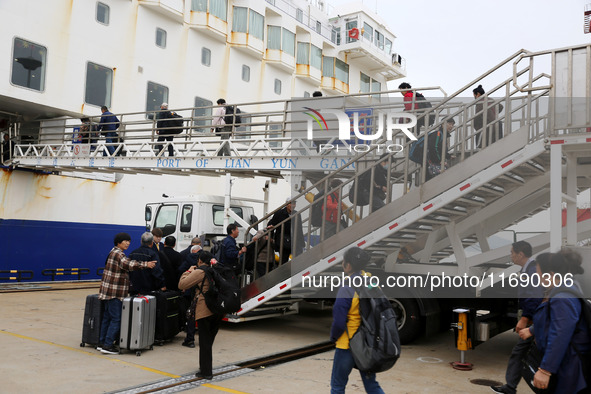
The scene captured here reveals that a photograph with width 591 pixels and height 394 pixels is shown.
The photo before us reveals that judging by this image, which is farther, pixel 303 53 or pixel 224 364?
pixel 303 53

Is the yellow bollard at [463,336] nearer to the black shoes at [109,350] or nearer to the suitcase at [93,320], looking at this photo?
the black shoes at [109,350]

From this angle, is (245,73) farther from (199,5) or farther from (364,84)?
(364,84)

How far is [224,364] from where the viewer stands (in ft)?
22.5

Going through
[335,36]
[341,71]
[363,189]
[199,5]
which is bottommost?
[363,189]

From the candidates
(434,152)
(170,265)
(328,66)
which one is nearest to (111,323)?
(170,265)

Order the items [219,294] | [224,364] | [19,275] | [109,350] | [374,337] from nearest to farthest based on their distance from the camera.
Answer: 1. [374,337]
2. [219,294]
3. [224,364]
4. [109,350]
5. [19,275]

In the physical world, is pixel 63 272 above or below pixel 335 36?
below

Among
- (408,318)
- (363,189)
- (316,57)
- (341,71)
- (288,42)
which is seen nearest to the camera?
(363,189)

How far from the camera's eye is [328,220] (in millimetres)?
8523

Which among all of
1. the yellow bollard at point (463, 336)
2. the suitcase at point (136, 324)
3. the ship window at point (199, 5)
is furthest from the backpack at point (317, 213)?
the ship window at point (199, 5)

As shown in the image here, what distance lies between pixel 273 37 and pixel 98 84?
422 inches

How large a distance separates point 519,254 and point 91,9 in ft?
54.4

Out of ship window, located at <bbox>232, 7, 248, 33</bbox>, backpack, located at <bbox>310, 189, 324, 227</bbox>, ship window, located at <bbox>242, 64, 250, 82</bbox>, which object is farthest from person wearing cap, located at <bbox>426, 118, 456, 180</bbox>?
ship window, located at <bbox>232, 7, 248, 33</bbox>

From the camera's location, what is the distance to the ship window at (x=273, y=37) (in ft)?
83.9
